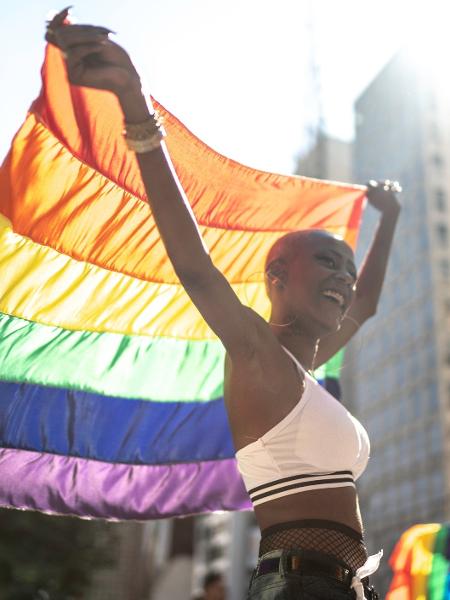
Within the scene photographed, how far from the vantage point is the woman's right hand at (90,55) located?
2178mm

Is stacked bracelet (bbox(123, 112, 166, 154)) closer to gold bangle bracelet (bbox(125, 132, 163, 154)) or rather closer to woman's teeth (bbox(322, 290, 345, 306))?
gold bangle bracelet (bbox(125, 132, 163, 154))

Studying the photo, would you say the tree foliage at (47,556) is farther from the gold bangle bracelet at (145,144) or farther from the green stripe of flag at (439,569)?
the gold bangle bracelet at (145,144)

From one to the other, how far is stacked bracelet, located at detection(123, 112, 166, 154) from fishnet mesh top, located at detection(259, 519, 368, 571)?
4.17ft

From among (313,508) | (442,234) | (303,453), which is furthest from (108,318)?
(442,234)

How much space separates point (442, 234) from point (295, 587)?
57.1 meters

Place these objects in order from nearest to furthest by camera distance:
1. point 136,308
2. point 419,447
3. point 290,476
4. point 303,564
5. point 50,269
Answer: point 303,564 < point 290,476 < point 50,269 < point 136,308 < point 419,447

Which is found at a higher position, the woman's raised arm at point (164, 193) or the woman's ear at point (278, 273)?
the woman's raised arm at point (164, 193)

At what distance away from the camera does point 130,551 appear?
54125 mm

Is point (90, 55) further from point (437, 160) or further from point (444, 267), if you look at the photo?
point (437, 160)

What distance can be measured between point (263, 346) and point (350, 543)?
69 centimetres

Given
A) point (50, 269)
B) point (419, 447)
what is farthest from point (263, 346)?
point (419, 447)

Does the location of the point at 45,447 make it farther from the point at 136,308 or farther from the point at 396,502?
the point at 396,502

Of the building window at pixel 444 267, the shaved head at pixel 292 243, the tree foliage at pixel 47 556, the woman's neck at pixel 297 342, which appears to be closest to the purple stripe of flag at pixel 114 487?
the woman's neck at pixel 297 342

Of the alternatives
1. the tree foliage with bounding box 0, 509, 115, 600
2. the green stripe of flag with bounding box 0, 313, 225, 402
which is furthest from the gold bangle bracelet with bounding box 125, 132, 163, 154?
the tree foliage with bounding box 0, 509, 115, 600
